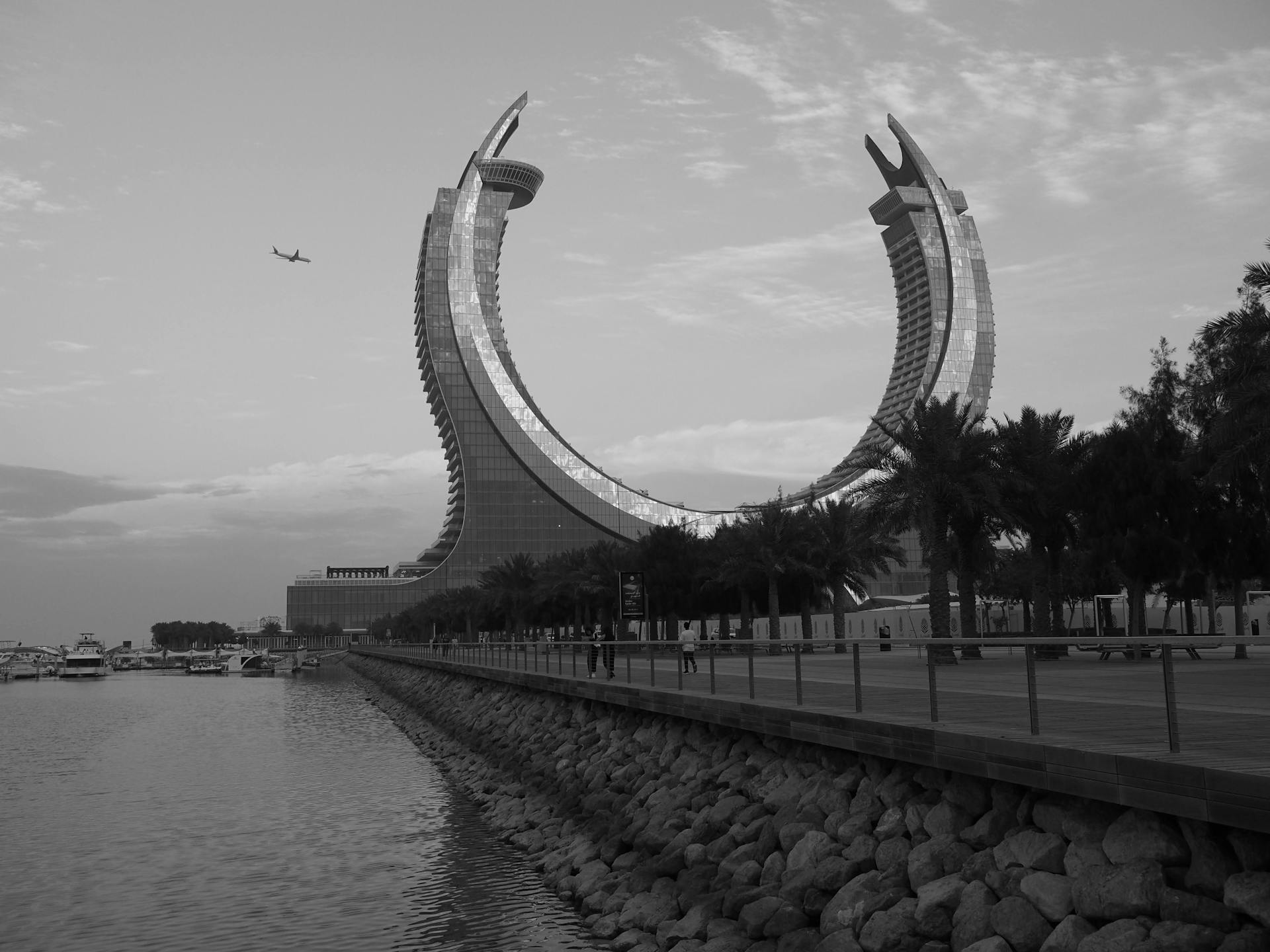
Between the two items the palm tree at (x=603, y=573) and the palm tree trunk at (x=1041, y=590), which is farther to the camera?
the palm tree at (x=603, y=573)

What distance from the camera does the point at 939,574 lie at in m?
32.0

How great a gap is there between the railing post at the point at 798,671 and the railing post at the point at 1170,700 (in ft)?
17.4

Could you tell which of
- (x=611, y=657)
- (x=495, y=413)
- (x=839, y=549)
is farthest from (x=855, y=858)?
(x=495, y=413)

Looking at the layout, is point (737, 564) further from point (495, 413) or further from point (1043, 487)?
point (495, 413)

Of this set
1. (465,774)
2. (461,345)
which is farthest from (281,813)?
(461,345)

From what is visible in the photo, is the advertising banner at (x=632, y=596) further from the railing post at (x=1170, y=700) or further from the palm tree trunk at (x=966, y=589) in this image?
the railing post at (x=1170, y=700)

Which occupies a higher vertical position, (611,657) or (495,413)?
(495,413)

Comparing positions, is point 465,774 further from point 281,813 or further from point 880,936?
point 880,936

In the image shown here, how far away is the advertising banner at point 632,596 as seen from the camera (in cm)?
3369

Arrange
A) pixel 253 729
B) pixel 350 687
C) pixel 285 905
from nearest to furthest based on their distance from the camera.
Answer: pixel 285 905
pixel 253 729
pixel 350 687

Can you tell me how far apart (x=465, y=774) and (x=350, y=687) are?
5156 centimetres

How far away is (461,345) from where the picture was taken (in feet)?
488

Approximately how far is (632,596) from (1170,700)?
2678 centimetres

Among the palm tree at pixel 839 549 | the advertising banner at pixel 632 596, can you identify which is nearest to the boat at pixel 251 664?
the palm tree at pixel 839 549
